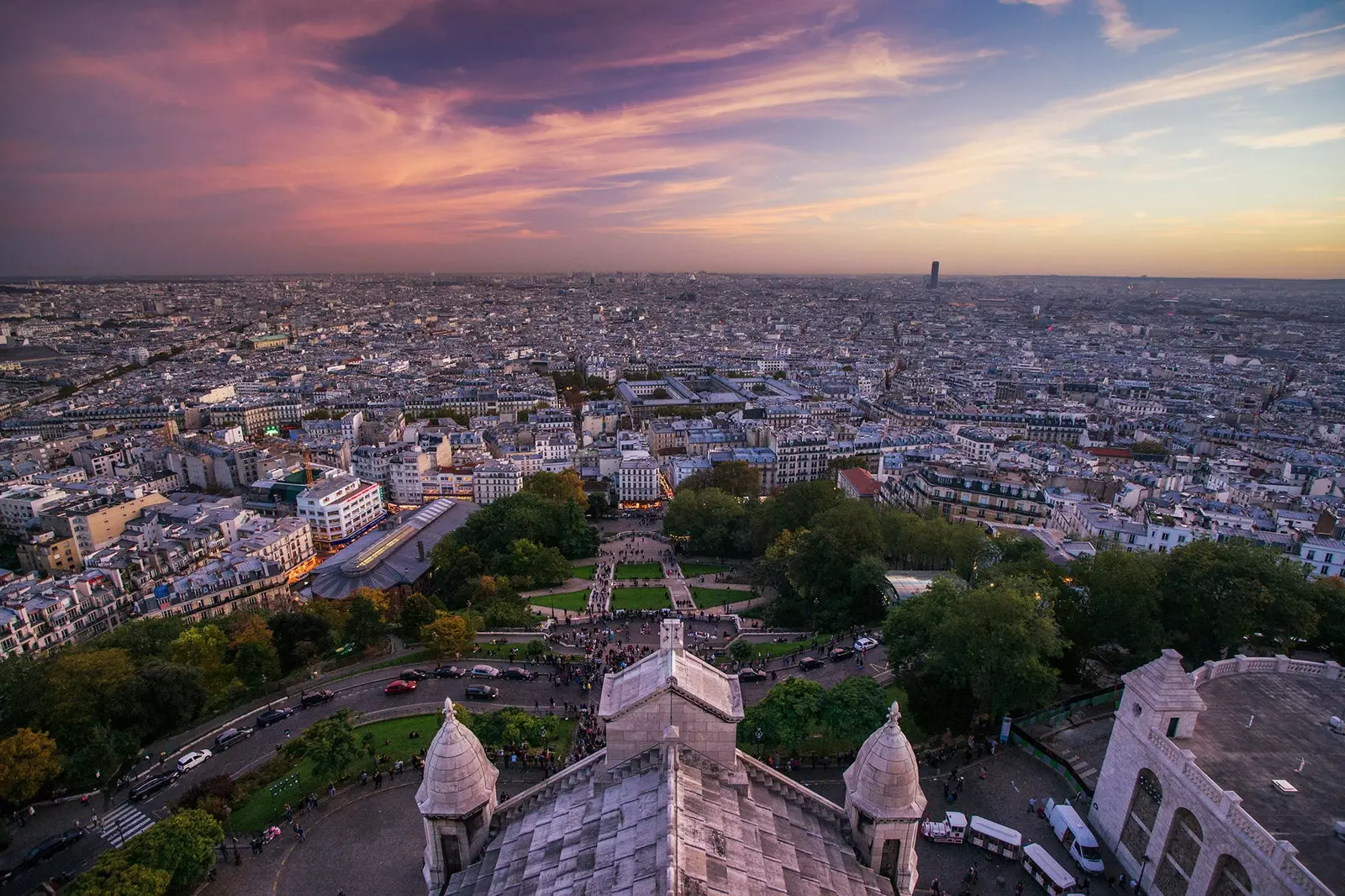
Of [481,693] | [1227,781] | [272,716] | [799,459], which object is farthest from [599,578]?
[1227,781]

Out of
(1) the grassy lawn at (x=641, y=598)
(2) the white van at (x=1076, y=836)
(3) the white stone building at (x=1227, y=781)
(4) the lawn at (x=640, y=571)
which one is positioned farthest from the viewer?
(4) the lawn at (x=640, y=571)

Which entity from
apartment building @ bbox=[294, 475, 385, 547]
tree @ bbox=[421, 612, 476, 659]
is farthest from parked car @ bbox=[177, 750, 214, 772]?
apartment building @ bbox=[294, 475, 385, 547]

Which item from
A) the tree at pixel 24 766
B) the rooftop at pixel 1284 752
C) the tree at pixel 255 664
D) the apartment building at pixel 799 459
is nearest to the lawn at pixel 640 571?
the tree at pixel 255 664

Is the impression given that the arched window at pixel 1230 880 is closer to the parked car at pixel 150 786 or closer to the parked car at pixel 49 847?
the parked car at pixel 150 786

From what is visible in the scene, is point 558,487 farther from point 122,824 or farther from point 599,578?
point 122,824

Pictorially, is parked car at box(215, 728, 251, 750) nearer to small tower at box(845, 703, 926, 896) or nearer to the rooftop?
small tower at box(845, 703, 926, 896)

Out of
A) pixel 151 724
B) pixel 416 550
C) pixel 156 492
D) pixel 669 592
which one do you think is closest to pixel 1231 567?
pixel 669 592
